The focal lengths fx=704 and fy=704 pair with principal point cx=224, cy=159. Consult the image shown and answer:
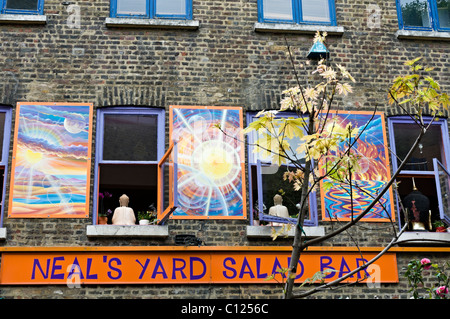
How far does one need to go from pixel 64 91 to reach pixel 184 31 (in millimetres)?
2214

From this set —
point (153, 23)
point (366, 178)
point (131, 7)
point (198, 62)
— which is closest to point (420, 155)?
point (366, 178)

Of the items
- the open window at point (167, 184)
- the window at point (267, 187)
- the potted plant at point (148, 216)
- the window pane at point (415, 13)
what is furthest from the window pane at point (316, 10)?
the potted plant at point (148, 216)

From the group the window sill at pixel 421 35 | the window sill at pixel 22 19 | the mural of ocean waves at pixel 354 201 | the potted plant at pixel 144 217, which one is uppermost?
the window sill at pixel 22 19

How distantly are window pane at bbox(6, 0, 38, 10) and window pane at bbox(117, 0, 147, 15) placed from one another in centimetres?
138

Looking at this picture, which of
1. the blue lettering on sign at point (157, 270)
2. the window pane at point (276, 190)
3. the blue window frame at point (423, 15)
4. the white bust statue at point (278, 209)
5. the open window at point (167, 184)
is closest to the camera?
the open window at point (167, 184)

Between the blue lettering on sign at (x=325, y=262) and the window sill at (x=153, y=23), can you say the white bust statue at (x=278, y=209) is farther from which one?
the window sill at (x=153, y=23)

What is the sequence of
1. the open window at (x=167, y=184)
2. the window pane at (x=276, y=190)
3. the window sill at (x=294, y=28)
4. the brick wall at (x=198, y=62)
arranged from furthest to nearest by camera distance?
the window sill at (x=294, y=28), the brick wall at (x=198, y=62), the window pane at (x=276, y=190), the open window at (x=167, y=184)

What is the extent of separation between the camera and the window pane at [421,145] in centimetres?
1168

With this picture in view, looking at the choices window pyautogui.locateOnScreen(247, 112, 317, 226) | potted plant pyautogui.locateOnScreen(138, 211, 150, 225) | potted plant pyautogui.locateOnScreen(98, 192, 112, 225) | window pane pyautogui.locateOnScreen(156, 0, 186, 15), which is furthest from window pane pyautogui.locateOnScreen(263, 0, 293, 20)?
potted plant pyautogui.locateOnScreen(98, 192, 112, 225)

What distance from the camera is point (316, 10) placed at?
12273 mm

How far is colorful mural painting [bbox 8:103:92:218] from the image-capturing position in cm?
1046

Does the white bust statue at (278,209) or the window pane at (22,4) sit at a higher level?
the window pane at (22,4)

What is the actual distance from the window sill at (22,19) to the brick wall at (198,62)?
0.34 ft

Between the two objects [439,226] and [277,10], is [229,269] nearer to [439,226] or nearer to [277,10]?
[439,226]
